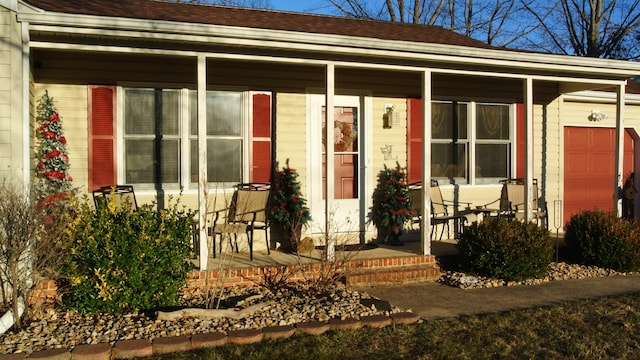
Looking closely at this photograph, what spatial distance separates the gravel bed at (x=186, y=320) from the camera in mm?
4457

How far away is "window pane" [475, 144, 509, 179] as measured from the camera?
9.06 meters

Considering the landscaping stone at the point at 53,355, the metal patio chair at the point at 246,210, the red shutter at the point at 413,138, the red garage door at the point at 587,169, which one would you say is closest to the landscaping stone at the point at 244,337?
the landscaping stone at the point at 53,355

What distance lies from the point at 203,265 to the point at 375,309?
1954mm

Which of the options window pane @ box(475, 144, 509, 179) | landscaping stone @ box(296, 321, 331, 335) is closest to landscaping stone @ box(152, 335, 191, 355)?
landscaping stone @ box(296, 321, 331, 335)

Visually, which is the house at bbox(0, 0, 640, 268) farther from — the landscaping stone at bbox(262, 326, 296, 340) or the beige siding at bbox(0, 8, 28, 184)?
the landscaping stone at bbox(262, 326, 296, 340)

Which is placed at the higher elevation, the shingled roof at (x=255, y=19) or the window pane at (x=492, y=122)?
the shingled roof at (x=255, y=19)

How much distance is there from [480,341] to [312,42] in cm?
368

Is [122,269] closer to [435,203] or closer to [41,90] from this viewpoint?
[41,90]

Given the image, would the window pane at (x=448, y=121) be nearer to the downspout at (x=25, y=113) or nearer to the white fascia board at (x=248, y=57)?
the white fascia board at (x=248, y=57)

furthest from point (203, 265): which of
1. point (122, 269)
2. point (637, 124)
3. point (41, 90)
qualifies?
point (637, 124)

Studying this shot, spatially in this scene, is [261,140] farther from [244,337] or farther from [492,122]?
[492,122]

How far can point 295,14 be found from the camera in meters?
9.65

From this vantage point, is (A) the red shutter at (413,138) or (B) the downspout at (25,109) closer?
(B) the downspout at (25,109)

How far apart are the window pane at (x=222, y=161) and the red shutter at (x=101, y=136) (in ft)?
3.37
